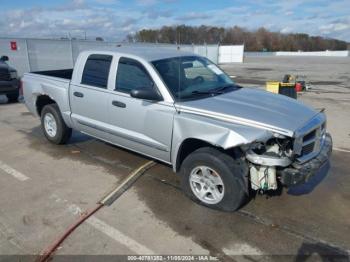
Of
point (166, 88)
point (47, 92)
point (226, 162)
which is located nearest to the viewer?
point (226, 162)

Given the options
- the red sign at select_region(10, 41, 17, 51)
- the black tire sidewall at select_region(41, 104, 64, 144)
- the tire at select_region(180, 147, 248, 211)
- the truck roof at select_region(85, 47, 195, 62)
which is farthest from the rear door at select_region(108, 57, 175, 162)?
the red sign at select_region(10, 41, 17, 51)

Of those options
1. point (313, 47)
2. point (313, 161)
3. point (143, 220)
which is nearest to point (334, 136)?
point (313, 161)

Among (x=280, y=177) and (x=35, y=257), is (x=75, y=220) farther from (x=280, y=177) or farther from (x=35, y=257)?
(x=280, y=177)

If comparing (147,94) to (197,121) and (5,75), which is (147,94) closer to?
(197,121)

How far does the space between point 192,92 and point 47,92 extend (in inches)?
121

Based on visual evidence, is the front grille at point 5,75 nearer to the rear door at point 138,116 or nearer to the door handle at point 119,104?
the rear door at point 138,116

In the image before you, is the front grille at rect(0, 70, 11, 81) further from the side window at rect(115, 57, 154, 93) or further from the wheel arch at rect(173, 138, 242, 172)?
the wheel arch at rect(173, 138, 242, 172)

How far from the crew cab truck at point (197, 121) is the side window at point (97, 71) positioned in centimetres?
2

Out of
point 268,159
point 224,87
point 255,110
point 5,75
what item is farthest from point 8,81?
point 268,159

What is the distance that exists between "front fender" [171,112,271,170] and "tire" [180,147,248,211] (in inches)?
7.5

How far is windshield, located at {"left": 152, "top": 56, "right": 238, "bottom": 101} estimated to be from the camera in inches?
175

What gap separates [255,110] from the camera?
3.99m

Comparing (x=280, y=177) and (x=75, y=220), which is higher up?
(x=280, y=177)

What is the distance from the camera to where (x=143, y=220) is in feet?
12.6
